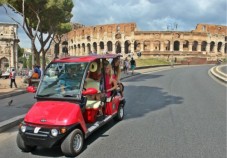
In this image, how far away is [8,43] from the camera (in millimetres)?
46406

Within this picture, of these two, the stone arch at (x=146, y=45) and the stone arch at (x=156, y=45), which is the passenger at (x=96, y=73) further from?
the stone arch at (x=146, y=45)

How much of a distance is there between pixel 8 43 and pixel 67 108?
43642mm

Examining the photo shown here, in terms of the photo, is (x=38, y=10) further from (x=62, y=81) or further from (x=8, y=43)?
(x=8, y=43)

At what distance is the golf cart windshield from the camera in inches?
258

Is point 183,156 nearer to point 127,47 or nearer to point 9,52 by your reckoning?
point 9,52

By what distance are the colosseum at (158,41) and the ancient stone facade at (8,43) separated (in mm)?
30608

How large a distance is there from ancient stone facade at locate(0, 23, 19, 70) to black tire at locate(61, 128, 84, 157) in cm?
4232

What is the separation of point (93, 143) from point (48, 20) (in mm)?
18519

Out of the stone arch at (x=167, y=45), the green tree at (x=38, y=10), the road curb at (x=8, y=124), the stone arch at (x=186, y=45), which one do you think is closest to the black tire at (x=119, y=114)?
the road curb at (x=8, y=124)

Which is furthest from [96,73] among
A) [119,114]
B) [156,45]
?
[156,45]

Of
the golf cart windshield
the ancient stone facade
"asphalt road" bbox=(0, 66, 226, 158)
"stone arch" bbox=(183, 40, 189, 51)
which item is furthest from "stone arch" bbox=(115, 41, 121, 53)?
the golf cart windshield

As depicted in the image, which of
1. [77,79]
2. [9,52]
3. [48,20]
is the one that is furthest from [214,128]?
[9,52]

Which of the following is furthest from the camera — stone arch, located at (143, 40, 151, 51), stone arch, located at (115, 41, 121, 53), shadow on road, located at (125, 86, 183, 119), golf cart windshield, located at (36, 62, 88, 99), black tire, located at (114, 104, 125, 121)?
stone arch, located at (115, 41, 121, 53)

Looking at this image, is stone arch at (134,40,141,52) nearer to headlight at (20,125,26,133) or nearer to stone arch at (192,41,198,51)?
stone arch at (192,41,198,51)
